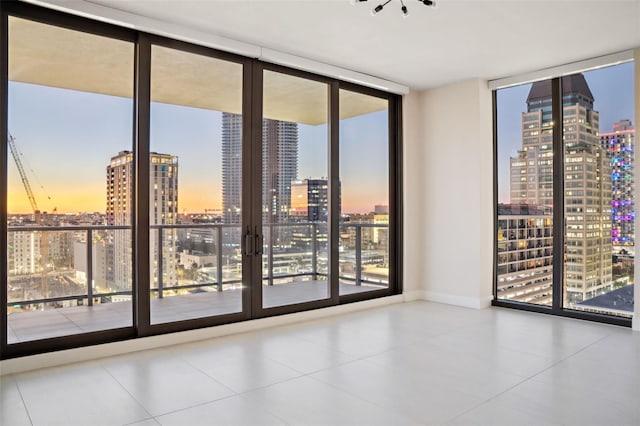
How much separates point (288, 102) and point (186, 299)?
2654 millimetres

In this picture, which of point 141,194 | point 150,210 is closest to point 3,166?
point 141,194

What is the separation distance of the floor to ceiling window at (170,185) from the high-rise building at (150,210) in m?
0.02

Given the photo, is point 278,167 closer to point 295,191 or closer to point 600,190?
point 295,191

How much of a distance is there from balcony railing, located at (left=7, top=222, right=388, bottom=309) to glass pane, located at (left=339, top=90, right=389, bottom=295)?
47 mm

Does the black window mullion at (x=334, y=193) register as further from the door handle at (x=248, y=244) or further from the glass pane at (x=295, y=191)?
the door handle at (x=248, y=244)

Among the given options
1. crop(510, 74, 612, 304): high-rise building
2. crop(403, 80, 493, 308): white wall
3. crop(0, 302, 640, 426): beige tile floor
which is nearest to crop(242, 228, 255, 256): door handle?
crop(0, 302, 640, 426): beige tile floor

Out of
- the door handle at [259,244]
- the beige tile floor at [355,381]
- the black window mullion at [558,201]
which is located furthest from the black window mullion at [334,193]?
the black window mullion at [558,201]

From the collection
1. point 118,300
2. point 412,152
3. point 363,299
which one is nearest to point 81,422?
point 118,300

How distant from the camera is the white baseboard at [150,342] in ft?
10.5

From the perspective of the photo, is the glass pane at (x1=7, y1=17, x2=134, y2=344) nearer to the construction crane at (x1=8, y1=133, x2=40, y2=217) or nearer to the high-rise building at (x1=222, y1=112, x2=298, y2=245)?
the construction crane at (x1=8, y1=133, x2=40, y2=217)

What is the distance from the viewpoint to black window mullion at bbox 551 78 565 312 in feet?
16.2

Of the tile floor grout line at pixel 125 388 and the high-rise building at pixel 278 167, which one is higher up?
the high-rise building at pixel 278 167

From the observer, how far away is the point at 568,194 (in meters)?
4.93

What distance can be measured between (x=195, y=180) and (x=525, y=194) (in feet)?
12.5
